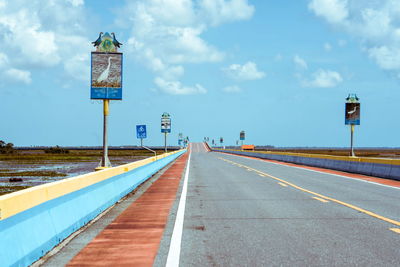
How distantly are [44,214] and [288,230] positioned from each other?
13.9 ft

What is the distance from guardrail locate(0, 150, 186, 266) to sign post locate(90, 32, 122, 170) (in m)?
5.14

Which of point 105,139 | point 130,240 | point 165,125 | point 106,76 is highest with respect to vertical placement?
point 106,76

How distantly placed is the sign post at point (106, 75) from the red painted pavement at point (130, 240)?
5.15 meters

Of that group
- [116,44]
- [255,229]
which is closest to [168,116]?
[116,44]

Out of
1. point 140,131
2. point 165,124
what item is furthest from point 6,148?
point 140,131

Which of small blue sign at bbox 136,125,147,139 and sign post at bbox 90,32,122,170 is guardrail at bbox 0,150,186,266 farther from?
small blue sign at bbox 136,125,147,139

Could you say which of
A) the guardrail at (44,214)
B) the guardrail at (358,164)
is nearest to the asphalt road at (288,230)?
the guardrail at (44,214)

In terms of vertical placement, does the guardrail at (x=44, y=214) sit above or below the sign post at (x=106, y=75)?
below

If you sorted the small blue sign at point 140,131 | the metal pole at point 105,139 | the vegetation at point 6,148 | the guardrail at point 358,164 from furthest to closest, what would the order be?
the vegetation at point 6,148 < the small blue sign at point 140,131 < the guardrail at point 358,164 < the metal pole at point 105,139

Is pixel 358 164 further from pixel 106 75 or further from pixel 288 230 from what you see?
pixel 288 230

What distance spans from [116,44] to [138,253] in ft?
36.5

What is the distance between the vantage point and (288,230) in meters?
8.45

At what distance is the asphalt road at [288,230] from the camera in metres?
6.39

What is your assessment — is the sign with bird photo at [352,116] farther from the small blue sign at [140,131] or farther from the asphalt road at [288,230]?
the asphalt road at [288,230]
